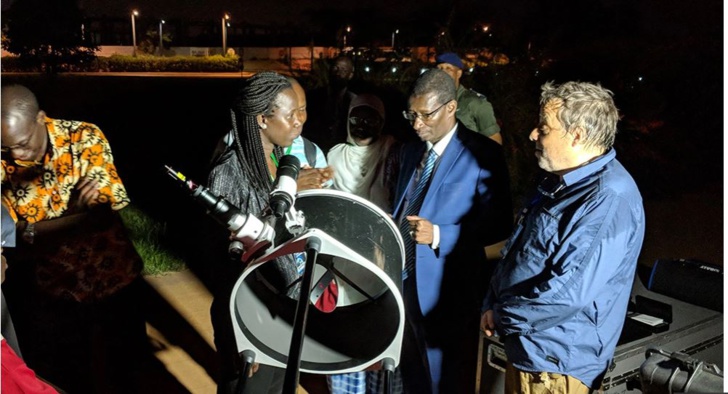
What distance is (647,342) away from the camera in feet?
8.91

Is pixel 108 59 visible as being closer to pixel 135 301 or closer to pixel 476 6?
pixel 476 6

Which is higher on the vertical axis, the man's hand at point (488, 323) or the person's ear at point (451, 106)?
the person's ear at point (451, 106)

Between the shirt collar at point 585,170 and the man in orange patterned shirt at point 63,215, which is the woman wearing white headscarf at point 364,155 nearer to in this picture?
the man in orange patterned shirt at point 63,215

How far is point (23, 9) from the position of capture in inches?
348

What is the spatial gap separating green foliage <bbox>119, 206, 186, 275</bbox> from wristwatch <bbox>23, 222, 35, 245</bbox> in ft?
10.4

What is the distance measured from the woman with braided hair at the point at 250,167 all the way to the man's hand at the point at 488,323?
0.87 metres

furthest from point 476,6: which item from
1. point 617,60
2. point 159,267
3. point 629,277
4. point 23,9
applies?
point 629,277

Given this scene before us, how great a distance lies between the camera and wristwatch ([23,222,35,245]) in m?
2.84

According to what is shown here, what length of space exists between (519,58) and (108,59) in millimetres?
9504

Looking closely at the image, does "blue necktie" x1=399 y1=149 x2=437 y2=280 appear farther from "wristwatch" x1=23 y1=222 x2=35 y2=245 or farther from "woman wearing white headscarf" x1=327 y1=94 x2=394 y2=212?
"wristwatch" x1=23 y1=222 x2=35 y2=245

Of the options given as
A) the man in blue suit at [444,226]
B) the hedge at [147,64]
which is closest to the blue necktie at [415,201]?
the man in blue suit at [444,226]

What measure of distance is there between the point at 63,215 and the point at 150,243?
3.37 meters

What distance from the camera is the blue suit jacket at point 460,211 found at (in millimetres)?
3049

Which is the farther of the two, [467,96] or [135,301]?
[467,96]
